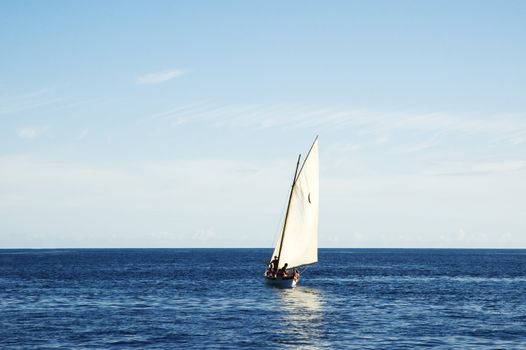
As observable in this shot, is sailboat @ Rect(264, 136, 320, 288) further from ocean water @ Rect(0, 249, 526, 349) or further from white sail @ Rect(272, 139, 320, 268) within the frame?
ocean water @ Rect(0, 249, 526, 349)

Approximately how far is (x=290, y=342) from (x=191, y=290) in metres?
44.2

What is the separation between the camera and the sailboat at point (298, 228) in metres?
91.0

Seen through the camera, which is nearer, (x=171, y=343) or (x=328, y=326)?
(x=171, y=343)

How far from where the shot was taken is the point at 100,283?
357 feet

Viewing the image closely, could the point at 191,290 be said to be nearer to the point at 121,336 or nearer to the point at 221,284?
the point at 221,284

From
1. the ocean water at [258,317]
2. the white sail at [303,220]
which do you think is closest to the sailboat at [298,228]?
the white sail at [303,220]

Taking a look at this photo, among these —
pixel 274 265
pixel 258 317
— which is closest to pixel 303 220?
pixel 274 265

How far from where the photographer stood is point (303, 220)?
303ft

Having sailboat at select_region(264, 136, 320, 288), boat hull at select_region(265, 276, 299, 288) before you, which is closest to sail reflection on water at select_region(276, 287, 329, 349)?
boat hull at select_region(265, 276, 299, 288)

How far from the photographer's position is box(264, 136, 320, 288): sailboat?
9100cm

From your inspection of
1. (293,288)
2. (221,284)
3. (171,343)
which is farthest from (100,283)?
(171,343)

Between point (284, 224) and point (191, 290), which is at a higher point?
point (284, 224)

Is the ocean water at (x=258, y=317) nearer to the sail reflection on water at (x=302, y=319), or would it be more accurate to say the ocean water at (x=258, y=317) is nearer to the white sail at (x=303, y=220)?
the sail reflection on water at (x=302, y=319)

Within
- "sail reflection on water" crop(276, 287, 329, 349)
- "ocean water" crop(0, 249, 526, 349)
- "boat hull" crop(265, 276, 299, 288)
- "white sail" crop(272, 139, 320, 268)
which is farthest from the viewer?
"boat hull" crop(265, 276, 299, 288)
